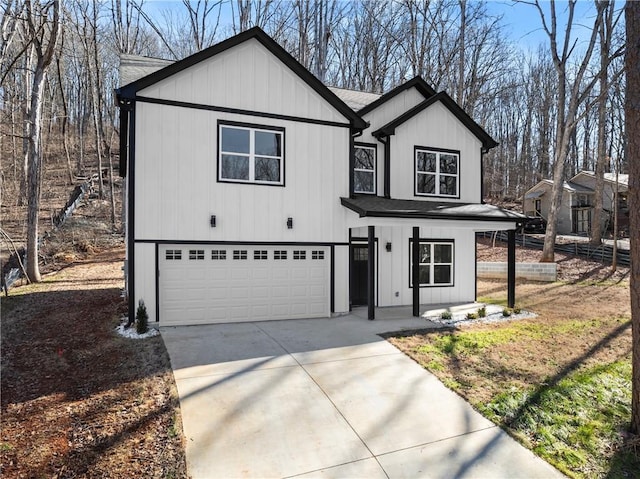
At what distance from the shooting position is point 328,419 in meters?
4.67

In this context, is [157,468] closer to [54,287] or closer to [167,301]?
[167,301]

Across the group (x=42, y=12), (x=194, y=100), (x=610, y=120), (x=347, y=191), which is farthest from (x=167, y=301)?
(x=610, y=120)

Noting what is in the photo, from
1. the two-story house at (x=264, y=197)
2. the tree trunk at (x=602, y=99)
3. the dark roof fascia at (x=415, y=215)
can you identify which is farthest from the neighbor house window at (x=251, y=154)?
the tree trunk at (x=602, y=99)

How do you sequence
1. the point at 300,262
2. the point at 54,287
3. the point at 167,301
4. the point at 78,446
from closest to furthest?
the point at 78,446 < the point at 167,301 < the point at 300,262 < the point at 54,287

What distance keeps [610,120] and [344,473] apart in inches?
1526

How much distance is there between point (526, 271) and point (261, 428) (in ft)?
52.0

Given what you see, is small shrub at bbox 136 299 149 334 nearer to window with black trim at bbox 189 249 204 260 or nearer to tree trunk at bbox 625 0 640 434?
window with black trim at bbox 189 249 204 260

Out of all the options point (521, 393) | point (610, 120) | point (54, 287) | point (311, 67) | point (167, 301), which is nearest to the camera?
point (521, 393)

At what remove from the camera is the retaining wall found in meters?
16.5

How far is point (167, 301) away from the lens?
885 cm

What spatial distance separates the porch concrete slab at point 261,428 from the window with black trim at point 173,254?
12.9ft

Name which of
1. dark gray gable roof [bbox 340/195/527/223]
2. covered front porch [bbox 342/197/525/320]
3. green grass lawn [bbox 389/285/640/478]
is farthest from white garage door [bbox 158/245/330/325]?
green grass lawn [bbox 389/285/640/478]

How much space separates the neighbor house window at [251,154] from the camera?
9.38 metres

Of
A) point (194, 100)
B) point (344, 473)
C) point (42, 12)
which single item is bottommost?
point (344, 473)
